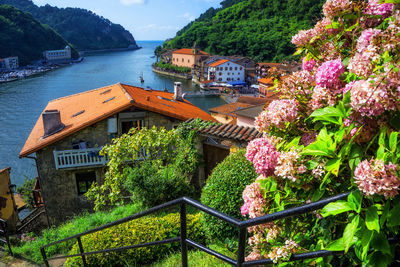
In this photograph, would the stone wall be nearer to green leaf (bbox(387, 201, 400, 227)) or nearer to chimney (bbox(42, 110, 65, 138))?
chimney (bbox(42, 110, 65, 138))

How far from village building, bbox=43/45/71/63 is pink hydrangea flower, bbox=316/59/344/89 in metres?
128

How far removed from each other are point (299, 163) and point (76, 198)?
14744 millimetres

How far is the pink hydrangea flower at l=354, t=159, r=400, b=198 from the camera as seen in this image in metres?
1.32

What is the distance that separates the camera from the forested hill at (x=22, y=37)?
338 feet

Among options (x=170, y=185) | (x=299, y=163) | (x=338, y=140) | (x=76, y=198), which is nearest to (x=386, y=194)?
(x=338, y=140)

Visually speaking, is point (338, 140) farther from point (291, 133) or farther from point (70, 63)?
point (70, 63)

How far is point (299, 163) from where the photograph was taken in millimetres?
1819

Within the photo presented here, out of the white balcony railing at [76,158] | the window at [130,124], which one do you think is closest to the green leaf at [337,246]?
the white balcony railing at [76,158]

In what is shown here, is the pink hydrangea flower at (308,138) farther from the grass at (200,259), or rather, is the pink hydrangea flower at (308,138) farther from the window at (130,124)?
the window at (130,124)

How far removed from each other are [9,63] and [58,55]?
27.2 meters

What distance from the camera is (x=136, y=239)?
5.87 meters

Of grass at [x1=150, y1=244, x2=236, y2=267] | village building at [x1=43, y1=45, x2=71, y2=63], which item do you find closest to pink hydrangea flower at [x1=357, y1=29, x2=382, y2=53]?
grass at [x1=150, y1=244, x2=236, y2=267]

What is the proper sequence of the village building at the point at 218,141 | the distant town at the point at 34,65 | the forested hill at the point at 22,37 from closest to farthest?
the village building at the point at 218,141 → the distant town at the point at 34,65 → the forested hill at the point at 22,37

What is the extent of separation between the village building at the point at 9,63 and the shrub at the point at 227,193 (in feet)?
348
